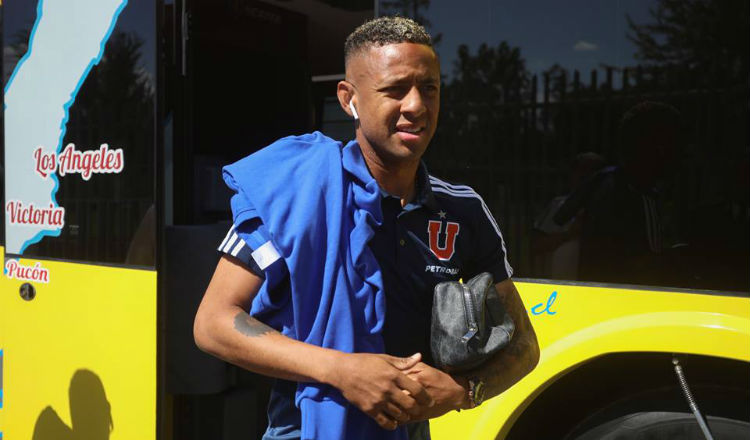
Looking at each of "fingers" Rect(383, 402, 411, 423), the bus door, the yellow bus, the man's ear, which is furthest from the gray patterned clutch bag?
the bus door

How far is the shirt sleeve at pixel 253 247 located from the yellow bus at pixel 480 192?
3.67ft

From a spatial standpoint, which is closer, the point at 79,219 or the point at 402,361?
the point at 402,361

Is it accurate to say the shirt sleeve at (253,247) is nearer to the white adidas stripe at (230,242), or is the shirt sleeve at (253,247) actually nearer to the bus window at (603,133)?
the white adidas stripe at (230,242)

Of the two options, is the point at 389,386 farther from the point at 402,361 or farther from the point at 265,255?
the point at 265,255

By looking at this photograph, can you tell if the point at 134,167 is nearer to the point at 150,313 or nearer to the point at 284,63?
the point at 150,313

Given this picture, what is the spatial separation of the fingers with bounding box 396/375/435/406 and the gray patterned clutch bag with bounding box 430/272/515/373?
89 millimetres

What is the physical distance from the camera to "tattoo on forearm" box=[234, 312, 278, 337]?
156 centimetres

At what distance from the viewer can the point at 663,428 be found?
7.66ft

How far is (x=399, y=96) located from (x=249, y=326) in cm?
59

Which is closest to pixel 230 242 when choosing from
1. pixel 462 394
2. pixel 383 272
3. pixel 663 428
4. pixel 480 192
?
pixel 383 272

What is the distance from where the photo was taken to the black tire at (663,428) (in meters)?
2.22

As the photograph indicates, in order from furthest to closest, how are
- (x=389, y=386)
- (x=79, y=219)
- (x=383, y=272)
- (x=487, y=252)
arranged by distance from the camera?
(x=79, y=219) < (x=487, y=252) < (x=383, y=272) < (x=389, y=386)

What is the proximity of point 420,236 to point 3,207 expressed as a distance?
8.82 ft

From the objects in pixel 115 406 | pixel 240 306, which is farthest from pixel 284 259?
pixel 115 406
